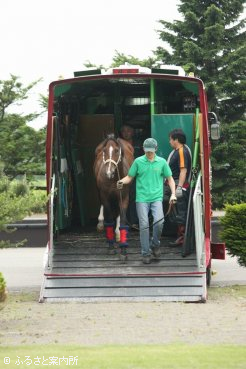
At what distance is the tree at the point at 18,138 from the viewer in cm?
3756

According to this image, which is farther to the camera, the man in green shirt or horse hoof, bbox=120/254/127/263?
horse hoof, bbox=120/254/127/263

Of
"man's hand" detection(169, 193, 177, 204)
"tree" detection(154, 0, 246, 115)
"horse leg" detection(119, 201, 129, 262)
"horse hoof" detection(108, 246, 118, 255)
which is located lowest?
"horse hoof" detection(108, 246, 118, 255)

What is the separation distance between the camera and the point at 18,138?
3847 centimetres

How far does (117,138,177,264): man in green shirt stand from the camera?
1550cm

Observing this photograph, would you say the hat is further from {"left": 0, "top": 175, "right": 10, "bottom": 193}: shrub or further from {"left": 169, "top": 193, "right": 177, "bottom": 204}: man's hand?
{"left": 0, "top": 175, "right": 10, "bottom": 193}: shrub

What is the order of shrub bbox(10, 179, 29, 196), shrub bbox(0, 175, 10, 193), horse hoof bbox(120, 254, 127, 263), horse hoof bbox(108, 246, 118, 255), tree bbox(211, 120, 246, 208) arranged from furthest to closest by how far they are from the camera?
1. tree bbox(211, 120, 246, 208)
2. horse hoof bbox(108, 246, 118, 255)
3. horse hoof bbox(120, 254, 127, 263)
4. shrub bbox(10, 179, 29, 196)
5. shrub bbox(0, 175, 10, 193)

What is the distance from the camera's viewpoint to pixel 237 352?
9836 mm

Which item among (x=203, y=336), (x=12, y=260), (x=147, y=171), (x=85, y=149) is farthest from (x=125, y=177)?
A: (x=12, y=260)

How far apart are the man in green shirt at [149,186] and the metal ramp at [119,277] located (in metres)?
0.44

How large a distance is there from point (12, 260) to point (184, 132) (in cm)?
782

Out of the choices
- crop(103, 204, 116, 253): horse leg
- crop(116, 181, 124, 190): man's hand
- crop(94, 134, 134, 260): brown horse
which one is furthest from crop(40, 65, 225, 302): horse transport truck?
crop(116, 181, 124, 190): man's hand

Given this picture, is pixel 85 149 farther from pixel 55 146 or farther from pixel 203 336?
pixel 203 336

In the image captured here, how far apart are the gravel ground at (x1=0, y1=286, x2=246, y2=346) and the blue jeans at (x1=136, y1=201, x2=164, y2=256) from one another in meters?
1.27

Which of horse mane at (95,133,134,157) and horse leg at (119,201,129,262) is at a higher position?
horse mane at (95,133,134,157)
